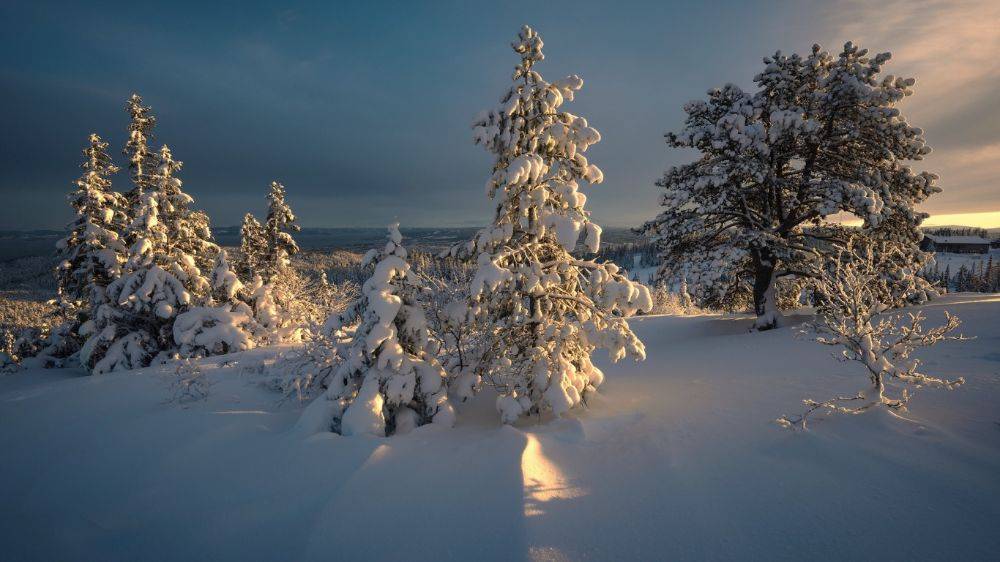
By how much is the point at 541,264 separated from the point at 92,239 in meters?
21.9

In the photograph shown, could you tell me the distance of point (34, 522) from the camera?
4805 mm

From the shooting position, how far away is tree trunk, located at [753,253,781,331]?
43.2ft

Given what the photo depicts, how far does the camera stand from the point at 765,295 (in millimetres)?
13453

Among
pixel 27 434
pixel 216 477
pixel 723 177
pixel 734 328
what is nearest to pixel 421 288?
pixel 216 477

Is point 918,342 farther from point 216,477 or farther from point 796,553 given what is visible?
point 216,477

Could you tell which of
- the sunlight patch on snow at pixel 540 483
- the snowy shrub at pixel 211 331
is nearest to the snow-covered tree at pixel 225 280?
the snowy shrub at pixel 211 331

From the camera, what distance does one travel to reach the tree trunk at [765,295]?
1317 centimetres

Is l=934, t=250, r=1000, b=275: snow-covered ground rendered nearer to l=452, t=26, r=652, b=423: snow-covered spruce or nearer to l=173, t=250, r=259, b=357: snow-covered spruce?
l=452, t=26, r=652, b=423: snow-covered spruce

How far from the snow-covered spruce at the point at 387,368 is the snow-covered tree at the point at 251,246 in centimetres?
2063

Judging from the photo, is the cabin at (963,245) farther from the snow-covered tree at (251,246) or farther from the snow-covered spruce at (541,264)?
the snow-covered tree at (251,246)

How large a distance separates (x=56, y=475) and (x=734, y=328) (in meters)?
17.7

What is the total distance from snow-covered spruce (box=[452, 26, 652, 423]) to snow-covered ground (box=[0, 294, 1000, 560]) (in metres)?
0.92

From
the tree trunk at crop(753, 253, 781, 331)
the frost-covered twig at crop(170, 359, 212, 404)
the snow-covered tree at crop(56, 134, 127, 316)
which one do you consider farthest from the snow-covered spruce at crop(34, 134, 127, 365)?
the tree trunk at crop(753, 253, 781, 331)

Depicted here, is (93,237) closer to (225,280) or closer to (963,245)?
(225,280)
